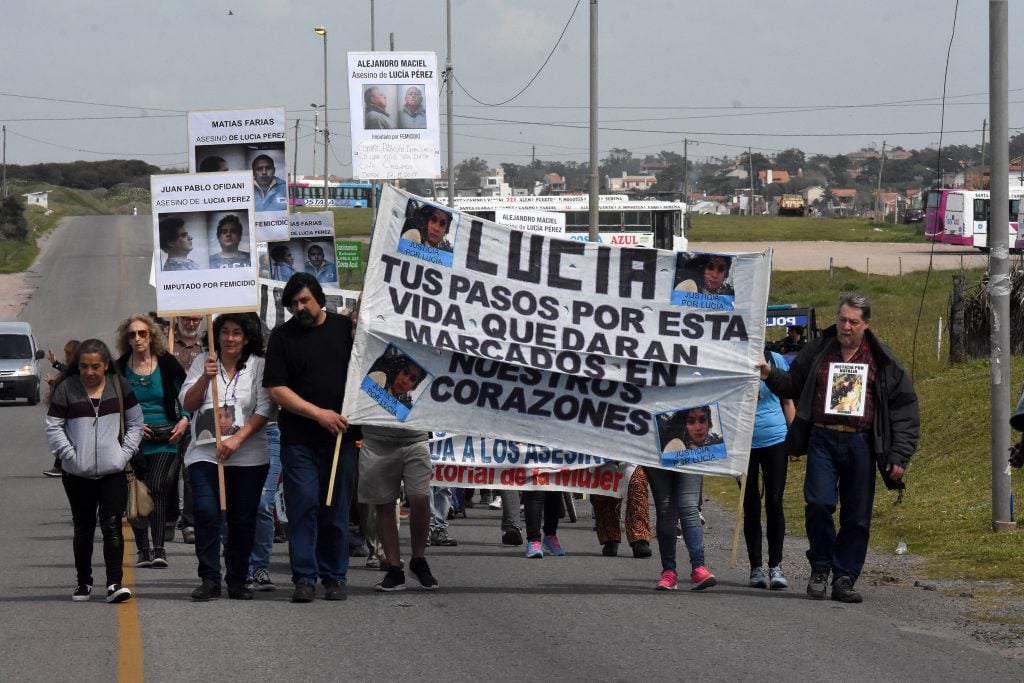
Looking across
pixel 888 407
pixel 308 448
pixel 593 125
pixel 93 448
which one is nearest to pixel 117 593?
pixel 93 448

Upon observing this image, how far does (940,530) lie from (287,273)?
31.7 ft

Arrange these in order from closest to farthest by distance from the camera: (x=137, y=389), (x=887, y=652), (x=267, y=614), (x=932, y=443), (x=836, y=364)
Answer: (x=887, y=652)
(x=267, y=614)
(x=836, y=364)
(x=137, y=389)
(x=932, y=443)

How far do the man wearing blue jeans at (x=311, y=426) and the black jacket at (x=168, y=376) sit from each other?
1.88 m

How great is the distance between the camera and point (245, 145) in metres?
14.4

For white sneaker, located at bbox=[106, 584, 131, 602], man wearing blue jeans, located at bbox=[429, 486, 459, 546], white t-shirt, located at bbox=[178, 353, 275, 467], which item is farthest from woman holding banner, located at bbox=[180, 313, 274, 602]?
man wearing blue jeans, located at bbox=[429, 486, 459, 546]

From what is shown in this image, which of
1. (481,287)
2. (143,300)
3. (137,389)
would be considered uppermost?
(481,287)

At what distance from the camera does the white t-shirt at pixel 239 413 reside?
9500mm

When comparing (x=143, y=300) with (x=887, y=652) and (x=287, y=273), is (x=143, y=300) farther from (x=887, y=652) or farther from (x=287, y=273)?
(x=887, y=652)

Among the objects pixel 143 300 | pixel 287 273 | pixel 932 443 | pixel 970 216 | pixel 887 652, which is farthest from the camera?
pixel 970 216

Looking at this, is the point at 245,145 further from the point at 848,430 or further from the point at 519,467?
the point at 848,430

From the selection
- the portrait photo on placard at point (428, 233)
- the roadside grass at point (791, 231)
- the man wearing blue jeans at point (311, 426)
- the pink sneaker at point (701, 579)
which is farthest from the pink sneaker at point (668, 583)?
the roadside grass at point (791, 231)

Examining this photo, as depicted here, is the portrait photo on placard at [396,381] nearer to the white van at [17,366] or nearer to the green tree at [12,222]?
the white van at [17,366]

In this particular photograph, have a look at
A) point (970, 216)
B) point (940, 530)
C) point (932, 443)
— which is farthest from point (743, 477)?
point (970, 216)

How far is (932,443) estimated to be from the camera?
17.9 metres
